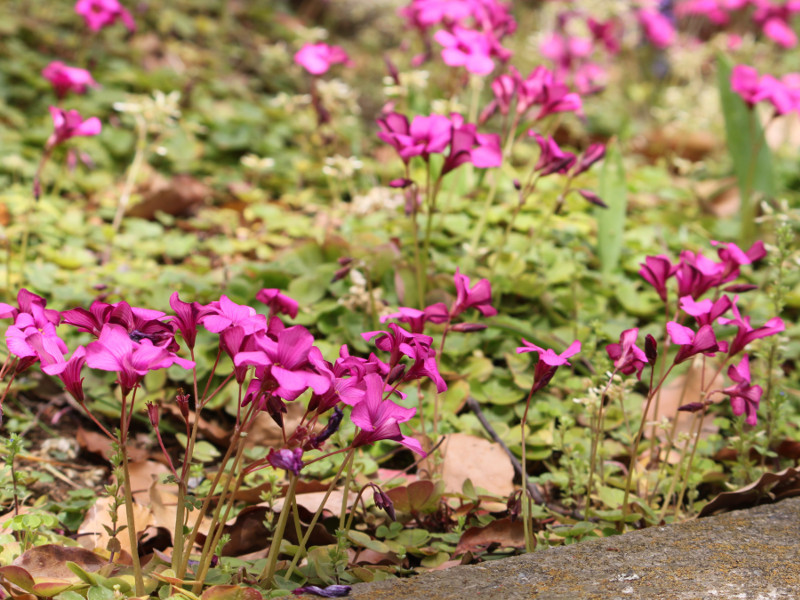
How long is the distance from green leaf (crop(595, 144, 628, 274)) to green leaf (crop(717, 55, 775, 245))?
0.68 m

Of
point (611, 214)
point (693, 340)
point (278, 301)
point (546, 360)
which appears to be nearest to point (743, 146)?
point (611, 214)

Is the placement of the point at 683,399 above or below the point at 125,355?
below

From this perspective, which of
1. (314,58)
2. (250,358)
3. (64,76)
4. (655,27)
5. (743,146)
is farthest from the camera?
(655,27)

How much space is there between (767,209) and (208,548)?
1664 millimetres

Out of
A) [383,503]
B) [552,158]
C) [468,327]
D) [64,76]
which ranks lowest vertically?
[383,503]

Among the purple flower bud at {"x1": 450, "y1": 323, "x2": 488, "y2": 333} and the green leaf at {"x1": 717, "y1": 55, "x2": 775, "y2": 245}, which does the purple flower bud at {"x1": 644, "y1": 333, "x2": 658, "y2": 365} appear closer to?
the purple flower bud at {"x1": 450, "y1": 323, "x2": 488, "y2": 333}

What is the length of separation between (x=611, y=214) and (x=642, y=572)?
1650mm

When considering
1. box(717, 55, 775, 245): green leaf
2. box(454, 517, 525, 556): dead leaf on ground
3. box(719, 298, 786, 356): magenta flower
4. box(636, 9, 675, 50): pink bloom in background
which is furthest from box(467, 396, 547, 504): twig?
box(636, 9, 675, 50): pink bloom in background

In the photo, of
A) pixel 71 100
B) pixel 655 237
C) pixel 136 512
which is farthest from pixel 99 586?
pixel 71 100

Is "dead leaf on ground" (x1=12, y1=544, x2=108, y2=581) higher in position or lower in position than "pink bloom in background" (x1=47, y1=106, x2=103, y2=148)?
lower

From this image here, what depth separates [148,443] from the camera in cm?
205

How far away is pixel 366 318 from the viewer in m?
2.29

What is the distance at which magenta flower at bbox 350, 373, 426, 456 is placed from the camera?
1115mm

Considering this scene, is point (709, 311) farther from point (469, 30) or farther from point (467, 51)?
point (469, 30)
